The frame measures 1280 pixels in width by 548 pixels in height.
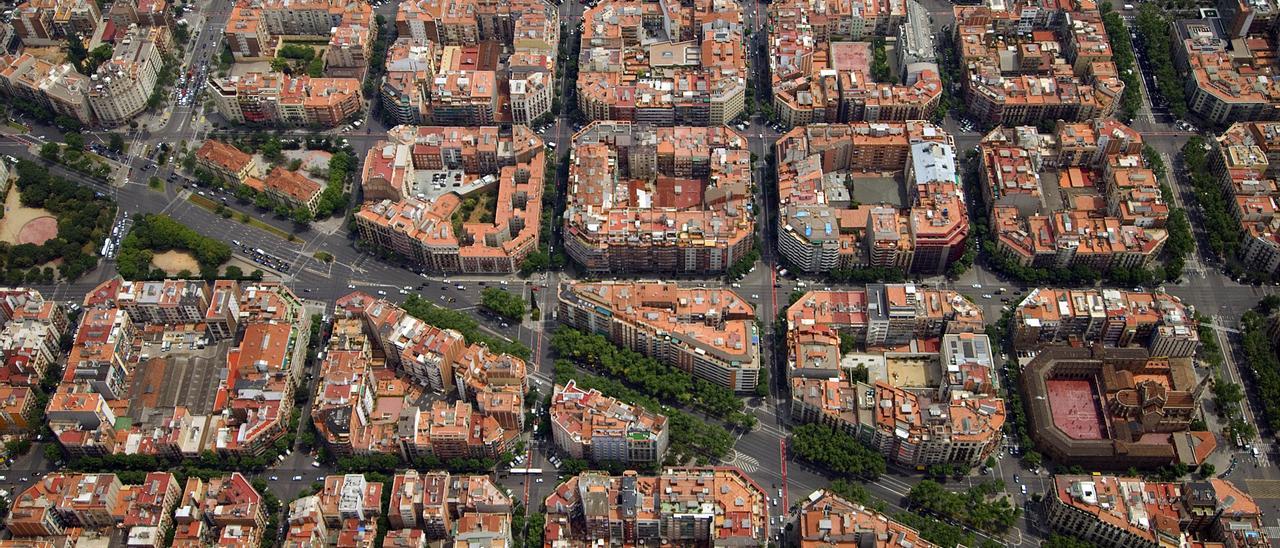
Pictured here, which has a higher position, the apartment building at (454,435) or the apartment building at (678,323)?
the apartment building at (678,323)

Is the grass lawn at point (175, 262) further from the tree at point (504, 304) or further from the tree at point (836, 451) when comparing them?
the tree at point (836, 451)

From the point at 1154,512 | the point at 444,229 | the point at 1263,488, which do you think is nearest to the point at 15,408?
the point at 444,229

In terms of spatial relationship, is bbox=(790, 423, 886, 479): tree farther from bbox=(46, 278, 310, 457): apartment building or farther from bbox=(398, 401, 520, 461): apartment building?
bbox=(46, 278, 310, 457): apartment building

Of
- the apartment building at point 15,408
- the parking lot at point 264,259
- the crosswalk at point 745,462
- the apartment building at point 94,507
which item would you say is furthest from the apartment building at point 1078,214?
the apartment building at point 15,408

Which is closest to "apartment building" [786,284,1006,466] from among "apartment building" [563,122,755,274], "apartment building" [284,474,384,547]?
"apartment building" [563,122,755,274]

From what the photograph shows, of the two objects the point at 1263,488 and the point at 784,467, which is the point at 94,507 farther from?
the point at 1263,488

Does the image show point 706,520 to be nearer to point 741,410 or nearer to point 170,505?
point 741,410
